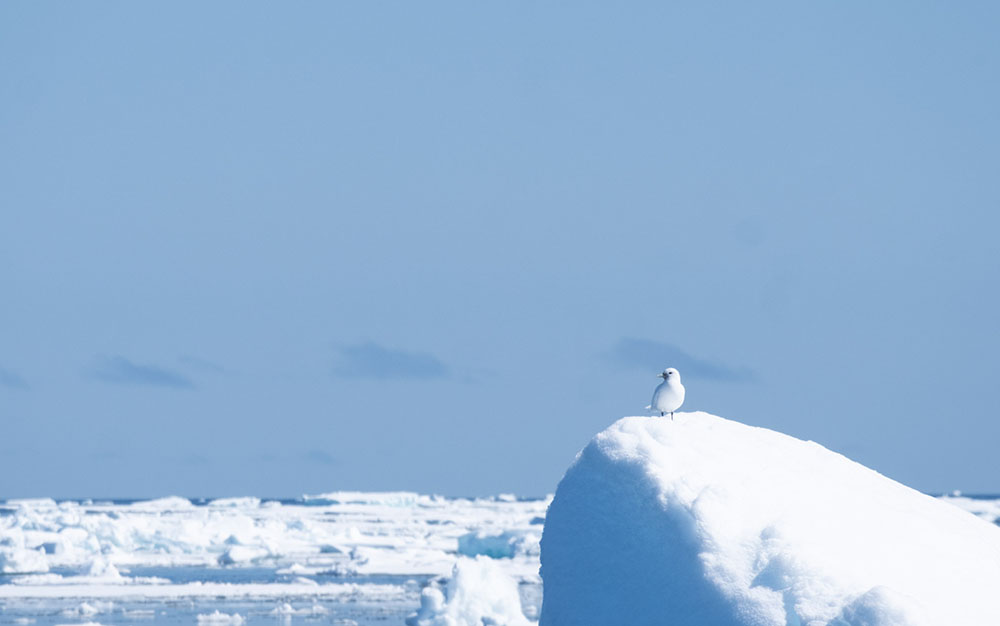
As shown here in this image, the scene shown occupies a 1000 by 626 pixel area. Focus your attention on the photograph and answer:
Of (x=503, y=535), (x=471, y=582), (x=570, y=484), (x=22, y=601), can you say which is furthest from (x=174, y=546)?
(x=570, y=484)

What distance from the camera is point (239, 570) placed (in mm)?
31016

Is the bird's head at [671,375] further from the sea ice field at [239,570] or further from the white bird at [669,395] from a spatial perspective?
the sea ice field at [239,570]

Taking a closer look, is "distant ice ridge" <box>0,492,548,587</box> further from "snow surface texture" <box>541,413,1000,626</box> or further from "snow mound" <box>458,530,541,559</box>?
"snow surface texture" <box>541,413,1000,626</box>

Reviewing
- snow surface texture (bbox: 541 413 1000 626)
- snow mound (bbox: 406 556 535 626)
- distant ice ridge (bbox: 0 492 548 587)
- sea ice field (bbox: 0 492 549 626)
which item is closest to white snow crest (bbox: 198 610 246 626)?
sea ice field (bbox: 0 492 549 626)

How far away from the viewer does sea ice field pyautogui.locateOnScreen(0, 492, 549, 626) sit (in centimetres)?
2123

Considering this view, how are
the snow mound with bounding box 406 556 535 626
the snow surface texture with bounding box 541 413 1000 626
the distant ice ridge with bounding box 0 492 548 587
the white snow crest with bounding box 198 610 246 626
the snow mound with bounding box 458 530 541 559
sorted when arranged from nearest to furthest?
1. the snow surface texture with bounding box 541 413 1000 626
2. the snow mound with bounding box 406 556 535 626
3. the white snow crest with bounding box 198 610 246 626
4. the distant ice ridge with bounding box 0 492 548 587
5. the snow mound with bounding box 458 530 541 559

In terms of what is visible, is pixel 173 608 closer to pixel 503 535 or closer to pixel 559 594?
pixel 503 535

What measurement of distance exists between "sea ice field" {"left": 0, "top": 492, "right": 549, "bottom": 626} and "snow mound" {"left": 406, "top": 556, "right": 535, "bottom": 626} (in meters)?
0.03

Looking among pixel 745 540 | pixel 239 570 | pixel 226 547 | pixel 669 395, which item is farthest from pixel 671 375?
pixel 226 547

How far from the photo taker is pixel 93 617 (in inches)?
819

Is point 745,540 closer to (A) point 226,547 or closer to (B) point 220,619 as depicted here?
(B) point 220,619

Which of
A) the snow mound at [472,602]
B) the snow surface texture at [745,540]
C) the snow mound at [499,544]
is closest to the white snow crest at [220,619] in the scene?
the snow mound at [472,602]

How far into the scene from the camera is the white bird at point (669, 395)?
25.3 feet

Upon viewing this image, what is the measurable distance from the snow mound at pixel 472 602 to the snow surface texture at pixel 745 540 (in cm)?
1055
